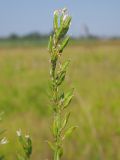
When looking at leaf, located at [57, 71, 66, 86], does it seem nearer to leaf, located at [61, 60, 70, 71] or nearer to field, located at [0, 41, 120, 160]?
leaf, located at [61, 60, 70, 71]

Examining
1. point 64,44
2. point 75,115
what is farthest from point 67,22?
point 75,115

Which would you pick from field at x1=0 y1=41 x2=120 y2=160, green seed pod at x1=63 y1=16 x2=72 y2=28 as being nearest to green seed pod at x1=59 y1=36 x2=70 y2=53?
green seed pod at x1=63 y1=16 x2=72 y2=28

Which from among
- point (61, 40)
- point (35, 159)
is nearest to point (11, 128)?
point (35, 159)

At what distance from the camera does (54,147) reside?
0.53 metres

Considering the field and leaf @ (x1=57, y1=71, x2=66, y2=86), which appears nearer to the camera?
leaf @ (x1=57, y1=71, x2=66, y2=86)

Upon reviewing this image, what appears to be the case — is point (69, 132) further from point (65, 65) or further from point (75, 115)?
point (75, 115)

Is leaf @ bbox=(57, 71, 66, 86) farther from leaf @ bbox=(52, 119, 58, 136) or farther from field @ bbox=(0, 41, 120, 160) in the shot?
field @ bbox=(0, 41, 120, 160)

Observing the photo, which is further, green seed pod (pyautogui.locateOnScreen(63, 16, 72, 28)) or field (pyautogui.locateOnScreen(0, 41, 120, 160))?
field (pyautogui.locateOnScreen(0, 41, 120, 160))

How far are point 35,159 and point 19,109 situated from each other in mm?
3332

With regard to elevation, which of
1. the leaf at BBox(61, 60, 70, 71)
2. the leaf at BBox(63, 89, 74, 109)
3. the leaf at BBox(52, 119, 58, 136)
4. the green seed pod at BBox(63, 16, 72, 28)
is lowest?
the leaf at BBox(52, 119, 58, 136)

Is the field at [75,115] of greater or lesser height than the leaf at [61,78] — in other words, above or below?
below

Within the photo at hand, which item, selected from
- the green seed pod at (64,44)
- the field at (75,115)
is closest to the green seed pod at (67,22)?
the green seed pod at (64,44)

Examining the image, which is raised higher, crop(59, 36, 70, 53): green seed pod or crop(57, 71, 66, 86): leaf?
crop(59, 36, 70, 53): green seed pod

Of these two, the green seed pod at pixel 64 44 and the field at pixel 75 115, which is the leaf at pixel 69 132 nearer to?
the green seed pod at pixel 64 44
